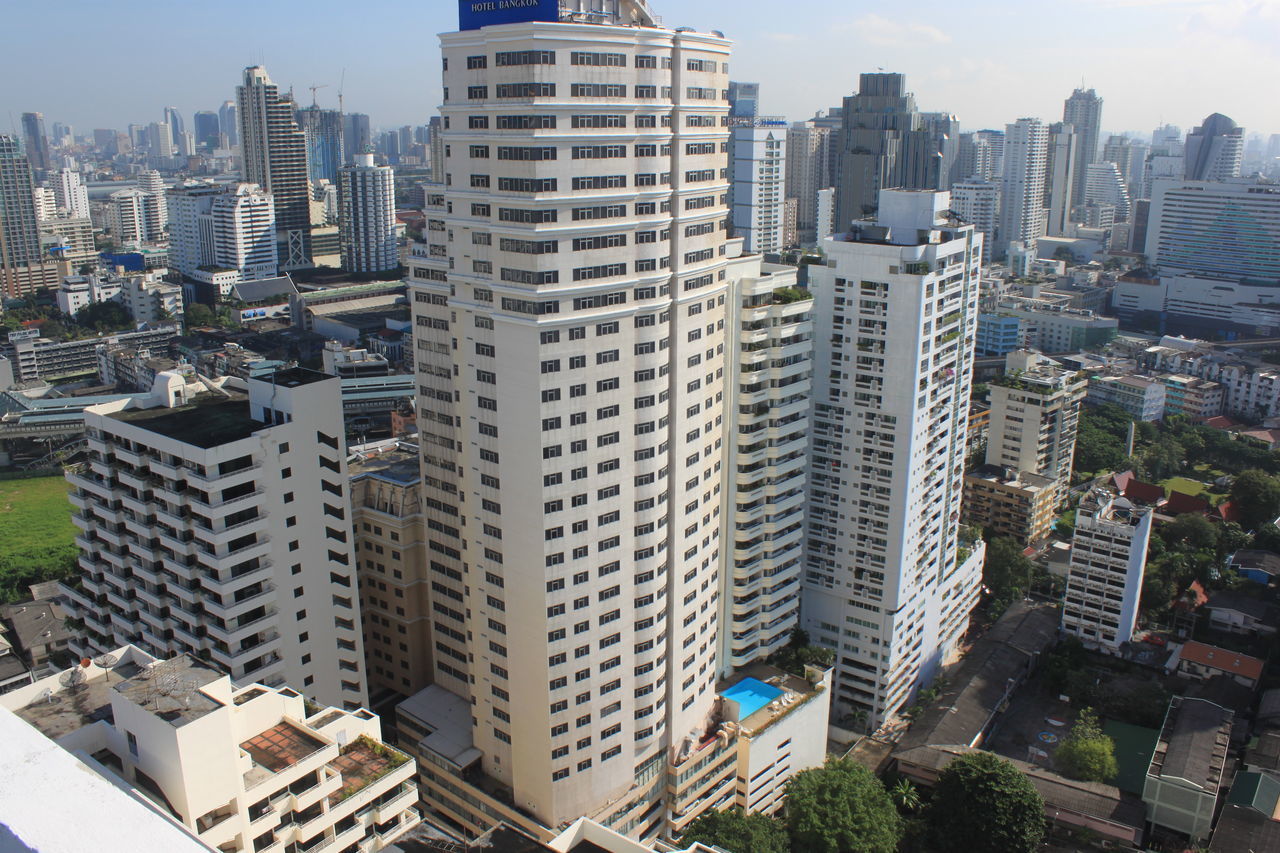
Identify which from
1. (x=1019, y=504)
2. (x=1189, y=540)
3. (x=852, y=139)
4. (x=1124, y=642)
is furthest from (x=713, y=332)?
(x=852, y=139)

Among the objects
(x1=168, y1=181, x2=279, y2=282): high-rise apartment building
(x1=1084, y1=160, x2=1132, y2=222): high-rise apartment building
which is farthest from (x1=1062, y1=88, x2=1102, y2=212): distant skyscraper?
(x1=168, y1=181, x2=279, y2=282): high-rise apartment building

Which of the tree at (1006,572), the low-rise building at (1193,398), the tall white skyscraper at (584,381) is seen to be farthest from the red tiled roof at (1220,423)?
the tall white skyscraper at (584,381)

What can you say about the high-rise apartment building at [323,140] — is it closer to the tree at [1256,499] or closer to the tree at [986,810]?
the tree at [1256,499]

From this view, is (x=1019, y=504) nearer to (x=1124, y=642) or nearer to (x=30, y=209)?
(x=1124, y=642)

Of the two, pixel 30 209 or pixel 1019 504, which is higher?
pixel 30 209

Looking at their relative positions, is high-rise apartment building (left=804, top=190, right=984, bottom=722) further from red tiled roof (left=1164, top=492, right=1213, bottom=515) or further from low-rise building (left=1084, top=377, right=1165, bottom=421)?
low-rise building (left=1084, top=377, right=1165, bottom=421)

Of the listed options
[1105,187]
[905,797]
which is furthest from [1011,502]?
[1105,187]

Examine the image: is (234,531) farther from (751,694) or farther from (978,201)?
(978,201)
